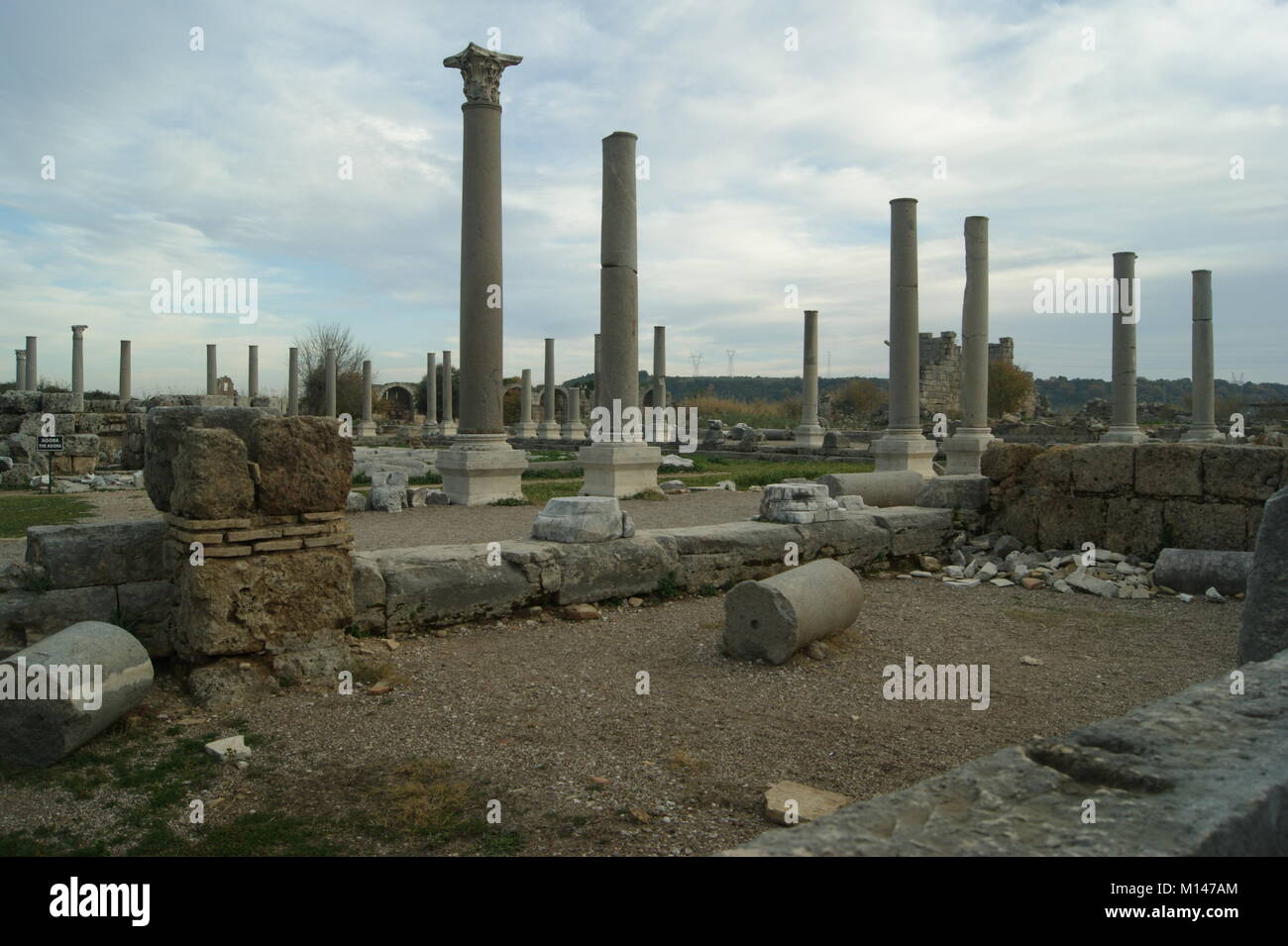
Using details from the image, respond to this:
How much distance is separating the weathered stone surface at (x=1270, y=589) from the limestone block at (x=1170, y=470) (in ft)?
19.0

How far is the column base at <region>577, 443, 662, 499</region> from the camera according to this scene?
14.4m

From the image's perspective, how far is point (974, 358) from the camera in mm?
18359

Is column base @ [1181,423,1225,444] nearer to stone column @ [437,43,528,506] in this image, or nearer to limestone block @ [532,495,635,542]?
stone column @ [437,43,528,506]

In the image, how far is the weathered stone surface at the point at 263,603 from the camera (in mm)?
5230

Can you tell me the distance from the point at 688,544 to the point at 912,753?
4.01 metres

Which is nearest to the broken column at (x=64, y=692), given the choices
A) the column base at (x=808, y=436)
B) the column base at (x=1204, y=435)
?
the column base at (x=808, y=436)

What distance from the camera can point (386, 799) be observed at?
3.82m

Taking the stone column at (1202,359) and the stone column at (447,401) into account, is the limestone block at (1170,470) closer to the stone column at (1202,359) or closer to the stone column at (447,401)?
the stone column at (1202,359)

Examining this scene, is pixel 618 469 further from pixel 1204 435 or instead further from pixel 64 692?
pixel 1204 435

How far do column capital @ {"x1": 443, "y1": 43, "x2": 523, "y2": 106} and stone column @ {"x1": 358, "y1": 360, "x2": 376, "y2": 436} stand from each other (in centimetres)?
2657

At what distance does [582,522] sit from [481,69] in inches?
356

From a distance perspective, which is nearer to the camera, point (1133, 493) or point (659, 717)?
point (659, 717)

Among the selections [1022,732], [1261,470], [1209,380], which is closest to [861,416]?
[1209,380]

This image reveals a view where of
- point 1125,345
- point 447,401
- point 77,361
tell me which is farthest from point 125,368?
point 1125,345
